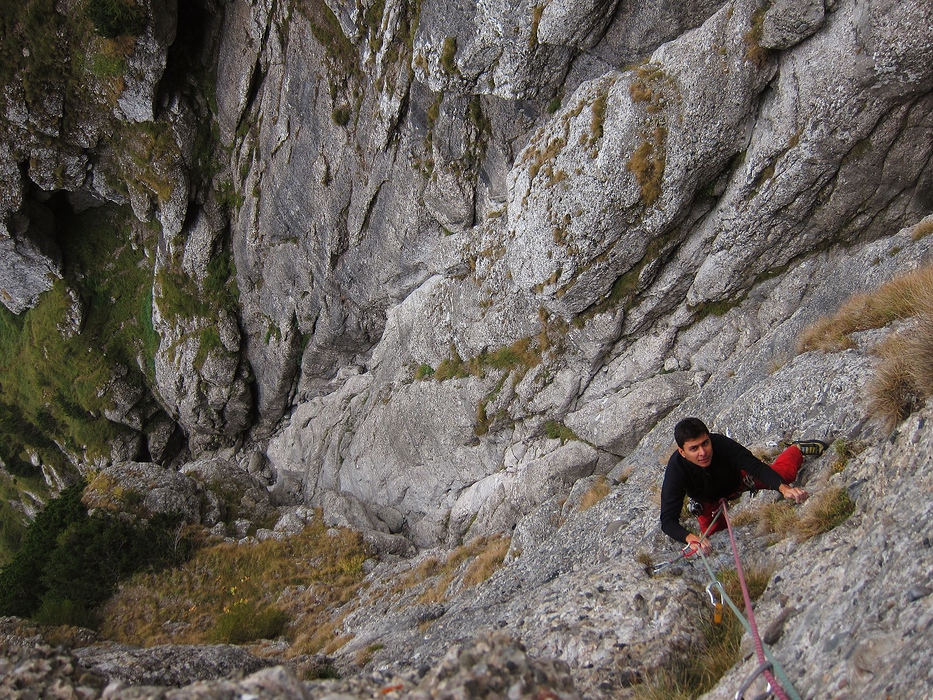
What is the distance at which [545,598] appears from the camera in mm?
9250

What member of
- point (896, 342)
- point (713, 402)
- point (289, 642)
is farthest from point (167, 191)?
point (896, 342)

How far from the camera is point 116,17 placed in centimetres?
2667

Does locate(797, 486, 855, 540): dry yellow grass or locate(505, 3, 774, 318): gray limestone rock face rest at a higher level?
locate(505, 3, 774, 318): gray limestone rock face

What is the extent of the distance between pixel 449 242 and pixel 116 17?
20.5 m

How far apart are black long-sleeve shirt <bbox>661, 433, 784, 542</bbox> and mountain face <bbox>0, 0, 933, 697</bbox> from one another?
93 cm

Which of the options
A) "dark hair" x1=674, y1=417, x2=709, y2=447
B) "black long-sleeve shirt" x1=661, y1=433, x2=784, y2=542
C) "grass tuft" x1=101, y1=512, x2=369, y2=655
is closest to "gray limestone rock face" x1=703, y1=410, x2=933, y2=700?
"black long-sleeve shirt" x1=661, y1=433, x2=784, y2=542

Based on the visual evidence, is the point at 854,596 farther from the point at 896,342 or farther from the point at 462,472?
the point at 462,472

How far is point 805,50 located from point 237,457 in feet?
124

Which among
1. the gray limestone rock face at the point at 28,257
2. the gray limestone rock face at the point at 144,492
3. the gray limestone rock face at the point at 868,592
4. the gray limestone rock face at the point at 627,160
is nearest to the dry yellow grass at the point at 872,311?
the gray limestone rock face at the point at 868,592

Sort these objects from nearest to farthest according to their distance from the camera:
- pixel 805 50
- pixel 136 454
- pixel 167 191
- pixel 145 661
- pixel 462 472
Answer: pixel 145 661, pixel 805 50, pixel 462 472, pixel 167 191, pixel 136 454

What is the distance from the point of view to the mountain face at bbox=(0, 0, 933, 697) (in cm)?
1373

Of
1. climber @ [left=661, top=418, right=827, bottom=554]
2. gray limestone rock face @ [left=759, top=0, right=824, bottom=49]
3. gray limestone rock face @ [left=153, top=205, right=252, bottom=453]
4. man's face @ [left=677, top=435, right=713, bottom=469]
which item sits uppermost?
gray limestone rock face @ [left=153, top=205, right=252, bottom=453]

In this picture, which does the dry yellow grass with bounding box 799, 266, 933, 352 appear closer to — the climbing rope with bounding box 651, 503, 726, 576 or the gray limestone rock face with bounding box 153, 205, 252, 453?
the climbing rope with bounding box 651, 503, 726, 576

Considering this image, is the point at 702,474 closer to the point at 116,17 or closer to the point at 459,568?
the point at 459,568
